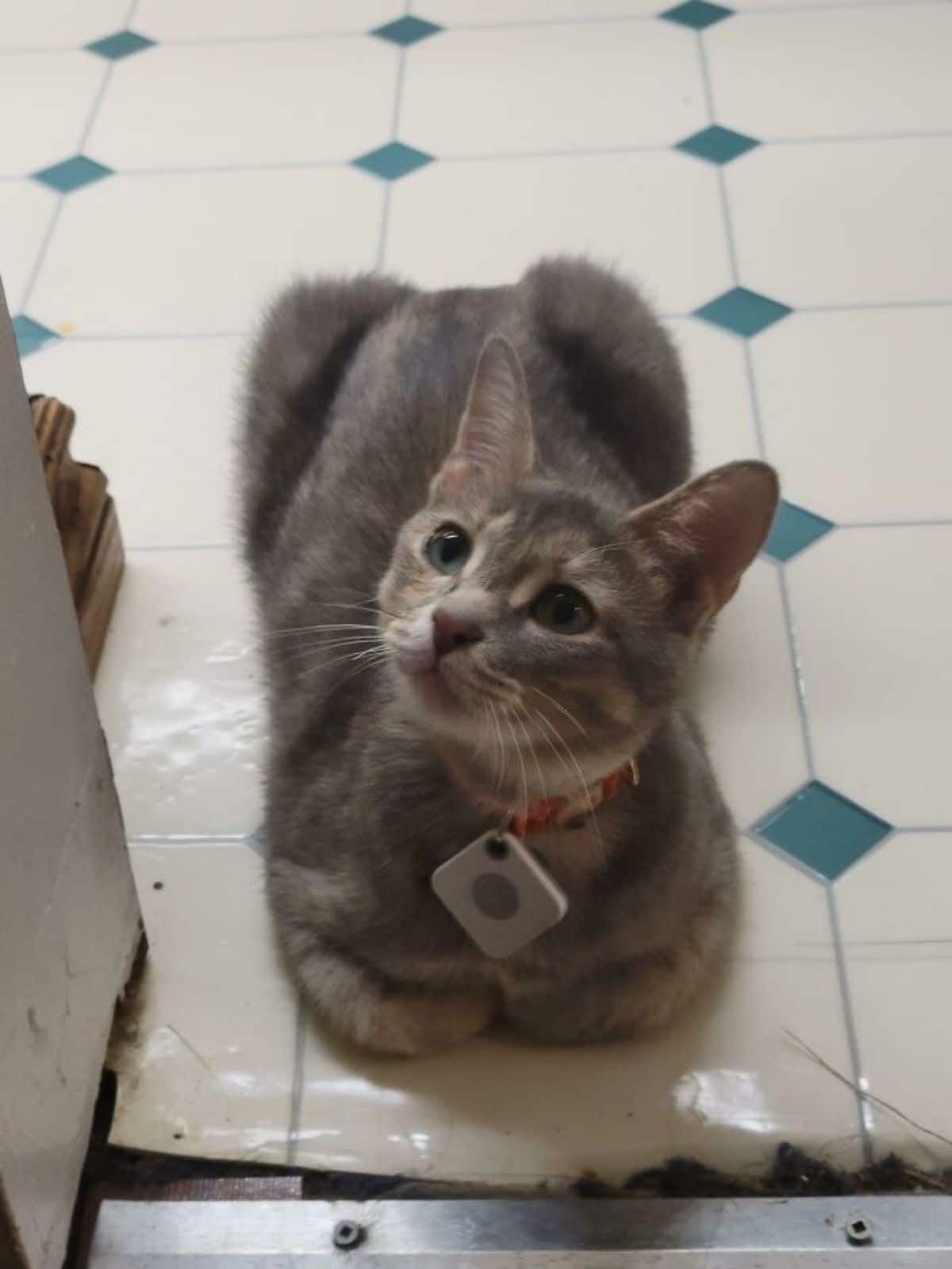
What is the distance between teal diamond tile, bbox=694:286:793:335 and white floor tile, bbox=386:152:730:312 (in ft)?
0.10

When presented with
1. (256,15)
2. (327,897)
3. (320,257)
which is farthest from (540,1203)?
(256,15)

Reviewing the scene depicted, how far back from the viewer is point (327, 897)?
157cm

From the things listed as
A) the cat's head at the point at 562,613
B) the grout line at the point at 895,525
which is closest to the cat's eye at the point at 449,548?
the cat's head at the point at 562,613

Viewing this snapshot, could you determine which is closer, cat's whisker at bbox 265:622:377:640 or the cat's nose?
the cat's nose

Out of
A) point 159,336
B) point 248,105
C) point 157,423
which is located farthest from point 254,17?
point 157,423

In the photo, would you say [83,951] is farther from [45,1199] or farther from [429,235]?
[429,235]

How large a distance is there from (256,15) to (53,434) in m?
1.89

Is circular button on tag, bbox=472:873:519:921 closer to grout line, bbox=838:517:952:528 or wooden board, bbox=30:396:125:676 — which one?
wooden board, bbox=30:396:125:676

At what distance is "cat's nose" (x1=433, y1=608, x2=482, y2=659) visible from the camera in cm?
126

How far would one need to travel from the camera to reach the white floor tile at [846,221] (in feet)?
8.61

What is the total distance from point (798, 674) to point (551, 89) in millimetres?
1665

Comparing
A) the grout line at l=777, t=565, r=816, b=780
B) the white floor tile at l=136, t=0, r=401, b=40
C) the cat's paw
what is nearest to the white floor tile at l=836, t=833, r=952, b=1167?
the grout line at l=777, t=565, r=816, b=780

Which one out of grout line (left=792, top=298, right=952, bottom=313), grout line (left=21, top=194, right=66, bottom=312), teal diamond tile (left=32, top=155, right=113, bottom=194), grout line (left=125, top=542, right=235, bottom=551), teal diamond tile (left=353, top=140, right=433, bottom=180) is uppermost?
teal diamond tile (left=353, top=140, right=433, bottom=180)

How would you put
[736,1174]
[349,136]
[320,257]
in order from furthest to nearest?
1. [349,136]
2. [320,257]
3. [736,1174]
